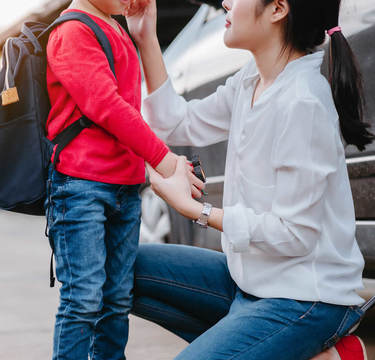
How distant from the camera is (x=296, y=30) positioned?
1.84 metres

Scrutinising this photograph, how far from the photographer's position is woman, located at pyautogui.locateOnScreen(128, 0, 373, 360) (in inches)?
67.1

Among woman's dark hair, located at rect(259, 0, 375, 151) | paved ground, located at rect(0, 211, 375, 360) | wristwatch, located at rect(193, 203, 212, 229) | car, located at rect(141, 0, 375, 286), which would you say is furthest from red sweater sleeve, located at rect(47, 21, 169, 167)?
paved ground, located at rect(0, 211, 375, 360)

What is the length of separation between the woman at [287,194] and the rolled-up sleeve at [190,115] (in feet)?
0.65

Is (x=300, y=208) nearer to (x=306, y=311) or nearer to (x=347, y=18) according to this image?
(x=306, y=311)

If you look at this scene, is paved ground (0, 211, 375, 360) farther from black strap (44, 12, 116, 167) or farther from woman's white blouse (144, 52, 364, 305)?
black strap (44, 12, 116, 167)

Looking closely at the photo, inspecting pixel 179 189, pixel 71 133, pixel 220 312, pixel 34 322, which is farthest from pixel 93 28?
pixel 34 322

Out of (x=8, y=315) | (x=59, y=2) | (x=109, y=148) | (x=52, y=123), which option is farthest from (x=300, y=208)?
(x=59, y=2)

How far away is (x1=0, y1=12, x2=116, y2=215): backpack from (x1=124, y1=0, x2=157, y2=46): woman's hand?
194 millimetres

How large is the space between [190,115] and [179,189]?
0.49 m

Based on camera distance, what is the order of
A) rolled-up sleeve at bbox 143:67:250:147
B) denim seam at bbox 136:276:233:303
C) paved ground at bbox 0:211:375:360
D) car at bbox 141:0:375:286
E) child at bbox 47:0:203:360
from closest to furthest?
child at bbox 47:0:203:360
denim seam at bbox 136:276:233:303
rolled-up sleeve at bbox 143:67:250:147
car at bbox 141:0:375:286
paved ground at bbox 0:211:375:360

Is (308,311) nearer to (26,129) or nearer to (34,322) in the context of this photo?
(26,129)

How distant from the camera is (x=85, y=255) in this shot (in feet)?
6.31

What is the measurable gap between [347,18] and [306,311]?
4.18 ft

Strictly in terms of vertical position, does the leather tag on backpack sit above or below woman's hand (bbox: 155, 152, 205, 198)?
above
